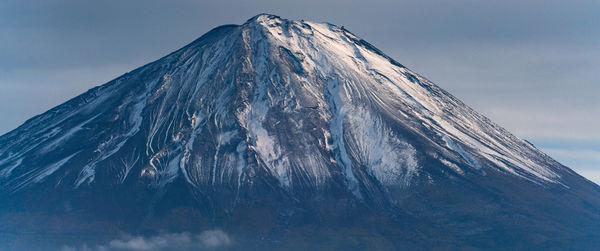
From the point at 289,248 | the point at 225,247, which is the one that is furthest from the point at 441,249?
the point at 225,247

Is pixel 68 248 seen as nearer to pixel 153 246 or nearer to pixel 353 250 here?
pixel 153 246

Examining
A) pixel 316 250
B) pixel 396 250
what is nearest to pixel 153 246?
pixel 316 250

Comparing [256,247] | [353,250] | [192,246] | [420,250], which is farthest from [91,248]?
[420,250]

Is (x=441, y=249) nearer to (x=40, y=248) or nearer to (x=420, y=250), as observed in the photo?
(x=420, y=250)

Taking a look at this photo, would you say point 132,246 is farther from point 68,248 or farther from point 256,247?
point 256,247

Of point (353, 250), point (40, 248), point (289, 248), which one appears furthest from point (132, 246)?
point (353, 250)

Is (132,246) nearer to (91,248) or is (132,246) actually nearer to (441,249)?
(91,248)
